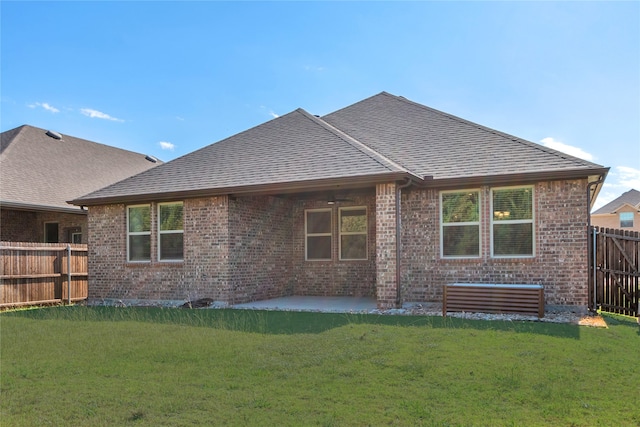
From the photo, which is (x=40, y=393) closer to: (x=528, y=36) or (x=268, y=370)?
(x=268, y=370)

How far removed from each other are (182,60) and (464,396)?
1305 centimetres

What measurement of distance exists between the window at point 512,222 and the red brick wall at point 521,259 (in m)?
0.15

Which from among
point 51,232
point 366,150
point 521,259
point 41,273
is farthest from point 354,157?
point 51,232

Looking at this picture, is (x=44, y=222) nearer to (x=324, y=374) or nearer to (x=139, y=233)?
(x=139, y=233)

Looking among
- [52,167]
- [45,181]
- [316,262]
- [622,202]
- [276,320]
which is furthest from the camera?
[622,202]

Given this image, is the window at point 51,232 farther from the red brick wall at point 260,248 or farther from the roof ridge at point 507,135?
the roof ridge at point 507,135

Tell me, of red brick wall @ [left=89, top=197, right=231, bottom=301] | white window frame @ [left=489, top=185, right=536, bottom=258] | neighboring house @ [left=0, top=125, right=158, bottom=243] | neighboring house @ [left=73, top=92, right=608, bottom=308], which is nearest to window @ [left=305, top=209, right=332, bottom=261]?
neighboring house @ [left=73, top=92, right=608, bottom=308]

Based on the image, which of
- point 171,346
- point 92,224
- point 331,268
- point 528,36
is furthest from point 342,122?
point 171,346

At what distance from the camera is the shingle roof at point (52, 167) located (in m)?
17.7

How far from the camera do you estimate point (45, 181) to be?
19062 mm

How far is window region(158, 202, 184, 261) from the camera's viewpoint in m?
13.9

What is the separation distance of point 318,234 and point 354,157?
344 centimetres

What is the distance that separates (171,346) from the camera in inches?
300

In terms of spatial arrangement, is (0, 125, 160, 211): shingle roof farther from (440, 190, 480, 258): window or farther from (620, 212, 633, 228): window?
(620, 212, 633, 228): window
